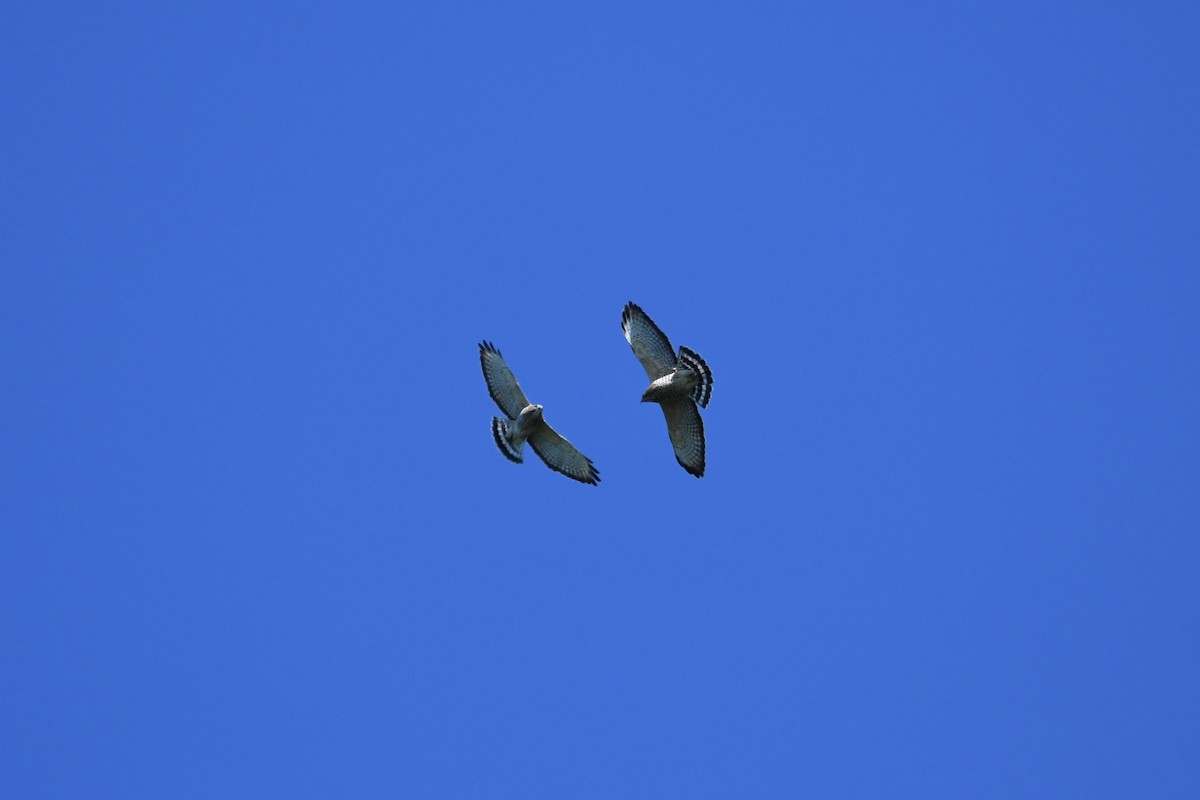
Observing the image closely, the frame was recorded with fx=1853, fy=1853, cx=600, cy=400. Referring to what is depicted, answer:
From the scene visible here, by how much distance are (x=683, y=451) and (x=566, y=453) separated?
6.82 feet

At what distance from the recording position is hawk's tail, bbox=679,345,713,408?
28.6 metres

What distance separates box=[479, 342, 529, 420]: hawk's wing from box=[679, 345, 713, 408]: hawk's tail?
2898 mm

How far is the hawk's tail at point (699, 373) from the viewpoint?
28594 millimetres

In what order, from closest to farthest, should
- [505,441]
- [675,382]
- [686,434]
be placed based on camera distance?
[675,382] < [686,434] < [505,441]

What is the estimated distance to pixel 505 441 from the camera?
30016 mm

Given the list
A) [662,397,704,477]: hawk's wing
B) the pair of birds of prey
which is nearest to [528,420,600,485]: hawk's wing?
the pair of birds of prey

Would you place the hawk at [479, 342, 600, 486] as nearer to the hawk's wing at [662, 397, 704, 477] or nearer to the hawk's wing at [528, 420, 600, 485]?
the hawk's wing at [528, 420, 600, 485]

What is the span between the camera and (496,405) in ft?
98.9

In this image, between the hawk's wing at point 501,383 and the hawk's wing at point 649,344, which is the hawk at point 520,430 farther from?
the hawk's wing at point 649,344

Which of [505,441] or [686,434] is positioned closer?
[686,434]

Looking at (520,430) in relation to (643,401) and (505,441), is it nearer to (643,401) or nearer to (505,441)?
(505,441)

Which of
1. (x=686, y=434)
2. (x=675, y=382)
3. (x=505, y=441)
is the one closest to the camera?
(x=675, y=382)

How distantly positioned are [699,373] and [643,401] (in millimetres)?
993

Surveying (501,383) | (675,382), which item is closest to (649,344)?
(675,382)
